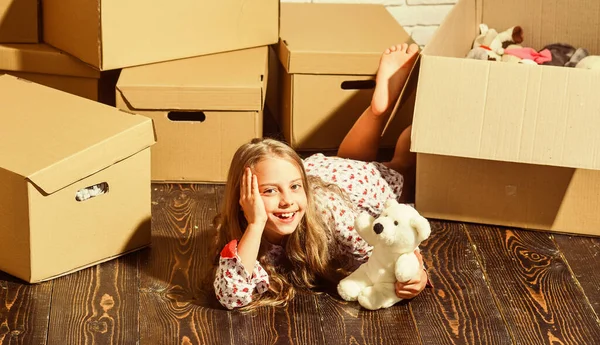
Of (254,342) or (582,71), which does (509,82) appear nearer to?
(582,71)

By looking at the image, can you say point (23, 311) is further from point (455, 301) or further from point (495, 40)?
point (495, 40)

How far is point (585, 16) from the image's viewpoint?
240 cm

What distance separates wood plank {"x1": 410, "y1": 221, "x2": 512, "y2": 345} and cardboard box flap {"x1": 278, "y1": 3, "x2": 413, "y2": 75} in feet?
1.54

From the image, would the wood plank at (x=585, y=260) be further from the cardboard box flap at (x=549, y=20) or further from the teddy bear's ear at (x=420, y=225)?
the cardboard box flap at (x=549, y=20)

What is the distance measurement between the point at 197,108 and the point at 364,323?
0.67 m

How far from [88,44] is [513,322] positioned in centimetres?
107

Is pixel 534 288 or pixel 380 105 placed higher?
pixel 380 105

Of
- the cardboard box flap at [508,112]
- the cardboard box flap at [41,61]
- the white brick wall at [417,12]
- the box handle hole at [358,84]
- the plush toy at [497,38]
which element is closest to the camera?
the cardboard box flap at [508,112]

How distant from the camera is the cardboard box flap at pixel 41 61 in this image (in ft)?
7.05

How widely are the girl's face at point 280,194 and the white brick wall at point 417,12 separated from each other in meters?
1.10

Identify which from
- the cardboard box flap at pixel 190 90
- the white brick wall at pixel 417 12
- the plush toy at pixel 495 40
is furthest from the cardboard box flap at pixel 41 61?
the plush toy at pixel 495 40

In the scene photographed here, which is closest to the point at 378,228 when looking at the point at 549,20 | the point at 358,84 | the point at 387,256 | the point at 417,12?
the point at 387,256

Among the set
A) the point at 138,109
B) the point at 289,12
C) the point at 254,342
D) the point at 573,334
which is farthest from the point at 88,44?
the point at 573,334

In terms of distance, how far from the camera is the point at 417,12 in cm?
266
